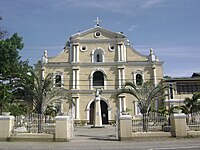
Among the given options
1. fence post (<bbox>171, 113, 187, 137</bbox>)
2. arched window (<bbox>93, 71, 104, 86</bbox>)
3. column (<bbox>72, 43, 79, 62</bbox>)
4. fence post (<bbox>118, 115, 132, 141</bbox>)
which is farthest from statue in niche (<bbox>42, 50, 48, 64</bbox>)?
fence post (<bbox>171, 113, 187, 137</bbox>)

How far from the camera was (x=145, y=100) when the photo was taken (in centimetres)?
1911

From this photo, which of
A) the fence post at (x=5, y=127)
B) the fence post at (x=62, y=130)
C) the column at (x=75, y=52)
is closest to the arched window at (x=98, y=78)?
the column at (x=75, y=52)

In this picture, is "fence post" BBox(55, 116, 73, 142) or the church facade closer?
"fence post" BBox(55, 116, 73, 142)

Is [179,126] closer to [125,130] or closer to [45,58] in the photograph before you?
[125,130]

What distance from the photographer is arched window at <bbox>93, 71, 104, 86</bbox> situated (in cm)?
3616

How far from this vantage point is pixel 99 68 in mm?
35875

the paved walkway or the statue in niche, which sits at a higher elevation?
the statue in niche

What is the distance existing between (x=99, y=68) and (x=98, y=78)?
155 centimetres

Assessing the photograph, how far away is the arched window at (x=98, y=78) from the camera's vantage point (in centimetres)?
3616

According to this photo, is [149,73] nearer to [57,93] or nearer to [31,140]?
[57,93]

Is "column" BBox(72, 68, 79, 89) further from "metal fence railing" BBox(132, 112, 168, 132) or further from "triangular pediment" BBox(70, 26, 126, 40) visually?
"metal fence railing" BBox(132, 112, 168, 132)

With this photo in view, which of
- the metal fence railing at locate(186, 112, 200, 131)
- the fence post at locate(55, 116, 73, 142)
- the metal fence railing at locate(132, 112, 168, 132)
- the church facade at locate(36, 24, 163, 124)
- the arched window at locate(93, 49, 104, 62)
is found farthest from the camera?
the arched window at locate(93, 49, 104, 62)

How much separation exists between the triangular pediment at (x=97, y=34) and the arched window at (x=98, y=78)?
17.8 feet

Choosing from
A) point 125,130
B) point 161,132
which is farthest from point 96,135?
point 161,132
